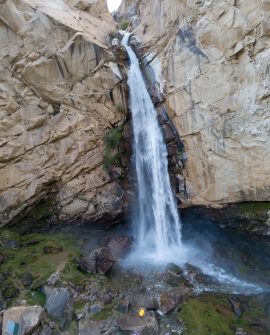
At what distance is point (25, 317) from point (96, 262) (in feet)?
11.0

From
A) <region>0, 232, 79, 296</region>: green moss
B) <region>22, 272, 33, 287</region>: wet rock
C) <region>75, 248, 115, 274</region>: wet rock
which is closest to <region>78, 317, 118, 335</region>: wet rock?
<region>75, 248, 115, 274</region>: wet rock

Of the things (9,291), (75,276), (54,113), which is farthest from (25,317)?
(54,113)

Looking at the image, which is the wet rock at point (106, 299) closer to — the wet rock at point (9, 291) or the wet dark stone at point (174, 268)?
the wet dark stone at point (174, 268)

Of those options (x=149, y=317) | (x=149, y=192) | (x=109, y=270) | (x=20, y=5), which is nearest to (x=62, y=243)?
(x=109, y=270)

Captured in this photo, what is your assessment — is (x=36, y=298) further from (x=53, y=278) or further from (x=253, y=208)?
(x=253, y=208)

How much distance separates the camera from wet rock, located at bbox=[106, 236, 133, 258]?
14617 millimetres

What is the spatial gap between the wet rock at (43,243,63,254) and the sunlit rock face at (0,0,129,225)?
68.6 inches

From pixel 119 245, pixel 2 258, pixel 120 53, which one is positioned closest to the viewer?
pixel 2 258

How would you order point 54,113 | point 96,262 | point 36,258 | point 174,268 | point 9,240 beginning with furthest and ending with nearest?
point 54,113, point 9,240, point 36,258, point 174,268, point 96,262

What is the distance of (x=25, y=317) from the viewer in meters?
10.1

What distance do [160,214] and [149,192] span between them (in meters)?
1.17

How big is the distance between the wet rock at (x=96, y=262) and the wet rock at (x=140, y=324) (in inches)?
104

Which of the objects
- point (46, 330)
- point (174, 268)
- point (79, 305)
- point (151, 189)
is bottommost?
point (46, 330)

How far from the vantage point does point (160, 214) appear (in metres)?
16.0
